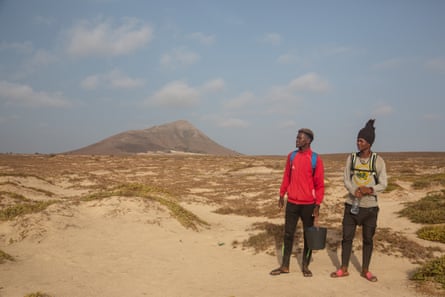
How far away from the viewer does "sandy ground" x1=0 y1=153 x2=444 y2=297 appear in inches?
238

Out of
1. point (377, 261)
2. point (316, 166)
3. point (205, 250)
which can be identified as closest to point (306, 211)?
point (316, 166)

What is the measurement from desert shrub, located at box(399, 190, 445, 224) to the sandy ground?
22.6 inches

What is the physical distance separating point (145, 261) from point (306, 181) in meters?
4.33

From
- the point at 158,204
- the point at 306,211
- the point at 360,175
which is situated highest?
the point at 360,175

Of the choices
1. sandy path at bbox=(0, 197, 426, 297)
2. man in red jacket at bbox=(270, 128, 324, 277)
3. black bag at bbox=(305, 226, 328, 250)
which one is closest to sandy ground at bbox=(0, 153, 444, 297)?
sandy path at bbox=(0, 197, 426, 297)

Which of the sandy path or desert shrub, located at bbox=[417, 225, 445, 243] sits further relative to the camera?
desert shrub, located at bbox=[417, 225, 445, 243]

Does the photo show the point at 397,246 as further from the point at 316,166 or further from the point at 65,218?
the point at 65,218

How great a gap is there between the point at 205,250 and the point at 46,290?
166 inches

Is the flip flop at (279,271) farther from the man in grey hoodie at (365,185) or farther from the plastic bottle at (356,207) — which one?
the plastic bottle at (356,207)

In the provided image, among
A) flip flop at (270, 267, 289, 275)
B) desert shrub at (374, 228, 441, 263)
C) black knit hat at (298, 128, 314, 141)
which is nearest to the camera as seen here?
black knit hat at (298, 128, 314, 141)

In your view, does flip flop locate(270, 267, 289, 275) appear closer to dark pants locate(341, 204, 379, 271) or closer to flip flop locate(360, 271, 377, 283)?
dark pants locate(341, 204, 379, 271)

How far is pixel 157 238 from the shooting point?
9.78 m

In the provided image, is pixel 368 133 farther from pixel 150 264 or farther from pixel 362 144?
pixel 150 264

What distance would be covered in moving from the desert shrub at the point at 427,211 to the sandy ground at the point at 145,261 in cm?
57
